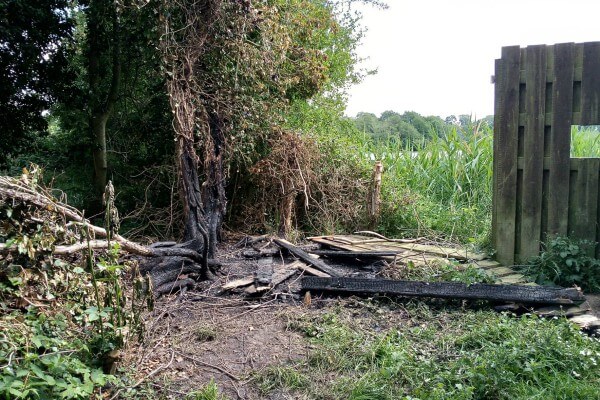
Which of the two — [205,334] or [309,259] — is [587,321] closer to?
[309,259]

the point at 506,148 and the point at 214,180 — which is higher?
the point at 506,148

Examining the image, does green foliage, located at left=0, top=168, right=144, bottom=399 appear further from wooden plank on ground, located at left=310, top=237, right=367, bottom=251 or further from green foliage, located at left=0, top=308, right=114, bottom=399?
wooden plank on ground, located at left=310, top=237, right=367, bottom=251

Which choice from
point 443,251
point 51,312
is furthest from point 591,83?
point 51,312

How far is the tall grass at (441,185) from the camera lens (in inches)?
323

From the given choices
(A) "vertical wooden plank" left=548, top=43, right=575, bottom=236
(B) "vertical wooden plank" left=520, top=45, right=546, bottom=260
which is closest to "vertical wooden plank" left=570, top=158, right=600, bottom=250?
(A) "vertical wooden plank" left=548, top=43, right=575, bottom=236

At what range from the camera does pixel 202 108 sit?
661 centimetres

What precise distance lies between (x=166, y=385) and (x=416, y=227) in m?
5.80

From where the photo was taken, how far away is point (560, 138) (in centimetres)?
576

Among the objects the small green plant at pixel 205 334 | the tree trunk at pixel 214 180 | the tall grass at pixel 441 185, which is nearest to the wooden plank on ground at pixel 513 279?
the tall grass at pixel 441 185

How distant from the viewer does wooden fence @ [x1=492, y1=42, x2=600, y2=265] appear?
223 inches

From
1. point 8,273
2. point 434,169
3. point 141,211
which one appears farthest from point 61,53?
point 434,169

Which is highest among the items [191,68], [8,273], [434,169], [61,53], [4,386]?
[61,53]

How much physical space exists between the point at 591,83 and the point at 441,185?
452 cm

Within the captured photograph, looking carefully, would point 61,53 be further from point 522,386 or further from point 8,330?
point 522,386
